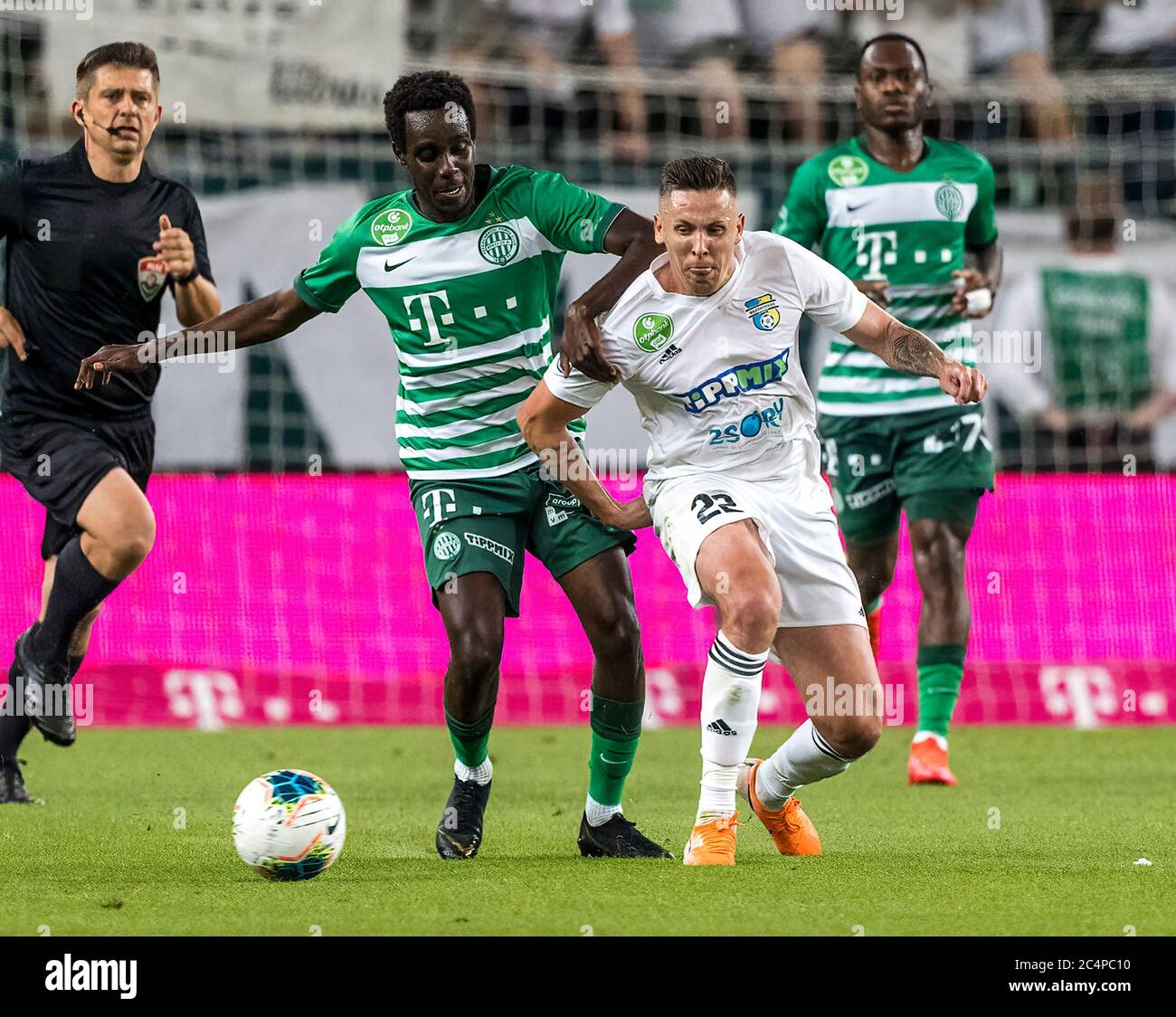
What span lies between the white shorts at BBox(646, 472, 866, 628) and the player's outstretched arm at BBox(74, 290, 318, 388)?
132 cm

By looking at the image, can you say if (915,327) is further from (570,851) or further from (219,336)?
(219,336)

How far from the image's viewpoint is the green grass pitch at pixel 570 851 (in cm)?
471

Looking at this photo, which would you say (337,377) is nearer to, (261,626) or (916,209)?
(261,626)

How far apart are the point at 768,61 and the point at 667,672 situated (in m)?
5.45

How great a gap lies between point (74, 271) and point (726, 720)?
10.7 feet

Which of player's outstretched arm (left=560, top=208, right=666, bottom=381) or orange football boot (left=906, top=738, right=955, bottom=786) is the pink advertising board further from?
player's outstretched arm (left=560, top=208, right=666, bottom=381)

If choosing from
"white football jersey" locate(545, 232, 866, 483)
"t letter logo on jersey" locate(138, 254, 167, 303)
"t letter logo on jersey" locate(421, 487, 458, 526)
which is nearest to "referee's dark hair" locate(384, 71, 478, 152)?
"white football jersey" locate(545, 232, 866, 483)

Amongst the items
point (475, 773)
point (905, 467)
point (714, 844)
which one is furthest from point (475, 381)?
point (905, 467)

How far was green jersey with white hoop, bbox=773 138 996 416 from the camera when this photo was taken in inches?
317

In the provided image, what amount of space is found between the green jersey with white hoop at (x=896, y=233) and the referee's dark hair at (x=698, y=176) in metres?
2.48

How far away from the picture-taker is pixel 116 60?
7.10m

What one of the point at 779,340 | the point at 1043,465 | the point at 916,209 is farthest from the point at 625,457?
the point at 779,340

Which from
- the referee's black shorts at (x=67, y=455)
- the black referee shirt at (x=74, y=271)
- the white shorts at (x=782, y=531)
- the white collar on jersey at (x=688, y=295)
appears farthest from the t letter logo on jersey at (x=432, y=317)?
the referee's black shorts at (x=67, y=455)

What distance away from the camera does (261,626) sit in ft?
34.7
